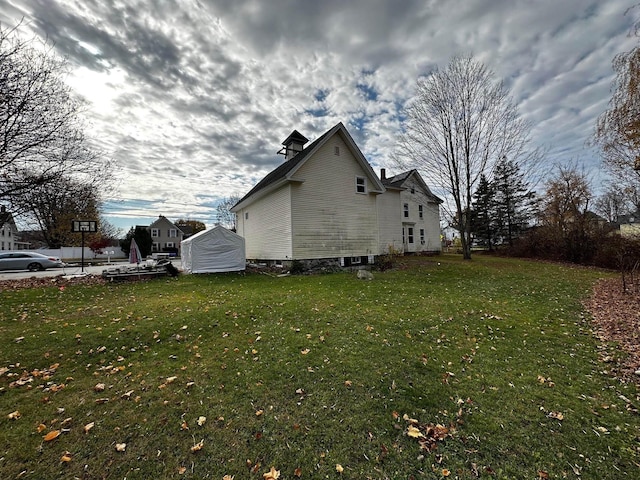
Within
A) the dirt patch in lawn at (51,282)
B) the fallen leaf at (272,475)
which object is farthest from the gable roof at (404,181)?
the fallen leaf at (272,475)

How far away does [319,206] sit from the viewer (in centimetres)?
1469

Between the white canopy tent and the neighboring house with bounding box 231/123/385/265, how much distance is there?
6.19 feet

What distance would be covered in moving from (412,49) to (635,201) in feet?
44.7

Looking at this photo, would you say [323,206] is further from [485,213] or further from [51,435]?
[485,213]

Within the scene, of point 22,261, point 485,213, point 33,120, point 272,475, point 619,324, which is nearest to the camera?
point 272,475

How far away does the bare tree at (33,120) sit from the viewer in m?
10.9

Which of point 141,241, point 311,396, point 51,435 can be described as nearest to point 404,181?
point 311,396

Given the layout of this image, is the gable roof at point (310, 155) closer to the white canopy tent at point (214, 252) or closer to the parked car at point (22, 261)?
the white canopy tent at point (214, 252)

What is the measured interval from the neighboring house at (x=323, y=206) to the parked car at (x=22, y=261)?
15.1 m

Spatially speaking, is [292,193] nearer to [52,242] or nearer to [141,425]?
[141,425]

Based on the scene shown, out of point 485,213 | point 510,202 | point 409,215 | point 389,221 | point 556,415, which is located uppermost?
point 510,202

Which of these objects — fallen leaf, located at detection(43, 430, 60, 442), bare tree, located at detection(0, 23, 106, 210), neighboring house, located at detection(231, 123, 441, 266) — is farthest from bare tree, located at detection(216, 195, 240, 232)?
fallen leaf, located at detection(43, 430, 60, 442)

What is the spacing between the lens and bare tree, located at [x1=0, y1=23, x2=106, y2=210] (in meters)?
10.9

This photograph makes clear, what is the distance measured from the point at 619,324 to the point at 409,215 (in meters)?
20.3
